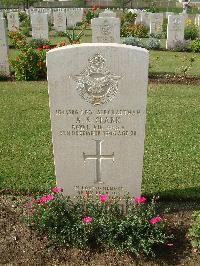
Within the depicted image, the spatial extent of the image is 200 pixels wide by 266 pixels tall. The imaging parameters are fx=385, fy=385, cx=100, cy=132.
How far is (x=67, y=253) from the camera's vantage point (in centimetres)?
408

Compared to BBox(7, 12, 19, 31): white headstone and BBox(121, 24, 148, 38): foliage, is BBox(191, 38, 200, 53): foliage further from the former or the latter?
BBox(7, 12, 19, 31): white headstone

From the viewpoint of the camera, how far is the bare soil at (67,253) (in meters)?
3.98

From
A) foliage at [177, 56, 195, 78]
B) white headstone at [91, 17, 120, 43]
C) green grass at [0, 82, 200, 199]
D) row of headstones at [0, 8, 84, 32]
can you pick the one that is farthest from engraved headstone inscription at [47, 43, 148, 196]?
row of headstones at [0, 8, 84, 32]

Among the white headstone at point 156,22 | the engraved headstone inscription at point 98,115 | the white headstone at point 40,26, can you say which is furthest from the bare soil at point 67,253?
the white headstone at point 156,22

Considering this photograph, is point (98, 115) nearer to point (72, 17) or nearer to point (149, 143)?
point (149, 143)

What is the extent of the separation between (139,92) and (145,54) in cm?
39

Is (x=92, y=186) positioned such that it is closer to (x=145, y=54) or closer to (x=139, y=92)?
(x=139, y=92)

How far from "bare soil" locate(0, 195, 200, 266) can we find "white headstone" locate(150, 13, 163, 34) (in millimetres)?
18715

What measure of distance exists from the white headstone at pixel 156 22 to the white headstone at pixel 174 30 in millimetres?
4700

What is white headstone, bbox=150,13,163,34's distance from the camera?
2169 centimetres

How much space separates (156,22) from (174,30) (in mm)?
5003

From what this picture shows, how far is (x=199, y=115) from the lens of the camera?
8375mm

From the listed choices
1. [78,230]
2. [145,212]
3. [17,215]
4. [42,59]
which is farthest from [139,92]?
[42,59]

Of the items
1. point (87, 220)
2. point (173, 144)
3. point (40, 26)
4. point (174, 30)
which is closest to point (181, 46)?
point (174, 30)
